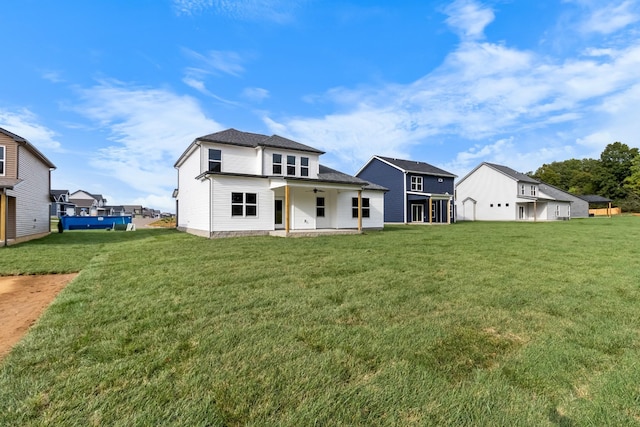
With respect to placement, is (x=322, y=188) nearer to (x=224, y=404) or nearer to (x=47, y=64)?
(x=47, y=64)

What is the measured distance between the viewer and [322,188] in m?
16.8

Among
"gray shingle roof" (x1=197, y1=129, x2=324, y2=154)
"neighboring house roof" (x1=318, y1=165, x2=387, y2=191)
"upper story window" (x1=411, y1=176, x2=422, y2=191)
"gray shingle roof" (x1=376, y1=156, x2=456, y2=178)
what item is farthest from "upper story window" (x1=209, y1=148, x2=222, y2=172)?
"upper story window" (x1=411, y1=176, x2=422, y2=191)

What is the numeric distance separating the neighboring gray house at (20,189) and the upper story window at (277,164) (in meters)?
11.2

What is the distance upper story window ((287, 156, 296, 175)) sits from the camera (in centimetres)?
1736

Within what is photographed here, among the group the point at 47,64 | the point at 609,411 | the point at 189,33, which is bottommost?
the point at 609,411

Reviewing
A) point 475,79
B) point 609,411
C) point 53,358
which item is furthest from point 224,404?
point 475,79

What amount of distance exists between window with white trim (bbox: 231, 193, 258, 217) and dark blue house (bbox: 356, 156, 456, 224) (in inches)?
674

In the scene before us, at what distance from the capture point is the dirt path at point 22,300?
140 inches

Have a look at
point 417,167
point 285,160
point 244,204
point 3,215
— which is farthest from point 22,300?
point 417,167

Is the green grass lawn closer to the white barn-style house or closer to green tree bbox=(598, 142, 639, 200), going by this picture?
the white barn-style house

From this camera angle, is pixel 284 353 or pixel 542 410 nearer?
pixel 542 410

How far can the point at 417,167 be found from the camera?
30.8 meters

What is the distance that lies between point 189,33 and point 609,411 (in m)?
15.2

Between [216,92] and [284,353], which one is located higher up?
[216,92]
